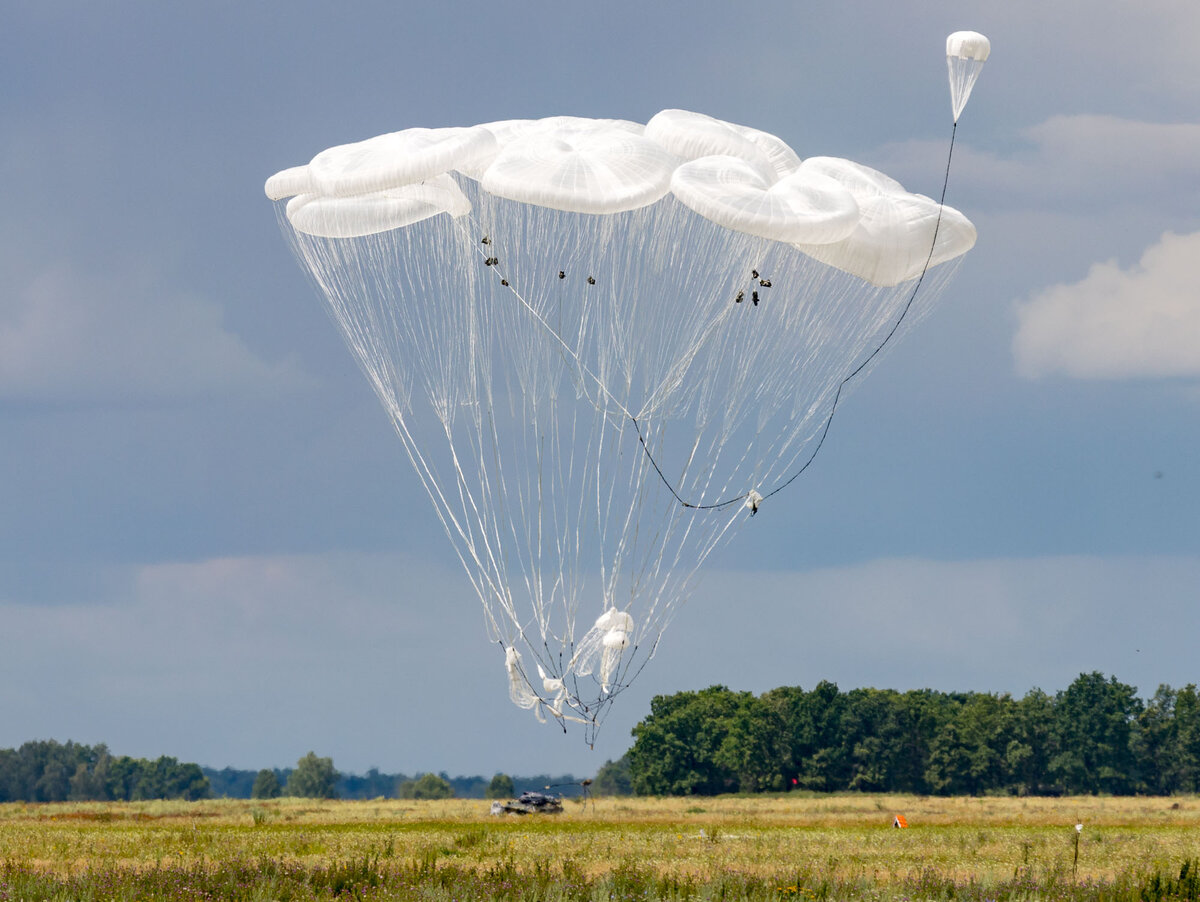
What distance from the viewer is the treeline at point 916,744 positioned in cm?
11062

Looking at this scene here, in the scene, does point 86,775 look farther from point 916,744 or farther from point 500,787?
point 916,744

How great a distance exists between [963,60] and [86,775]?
567ft

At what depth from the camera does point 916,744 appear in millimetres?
115000

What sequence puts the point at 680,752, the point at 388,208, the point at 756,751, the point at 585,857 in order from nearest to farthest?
the point at 585,857, the point at 388,208, the point at 756,751, the point at 680,752

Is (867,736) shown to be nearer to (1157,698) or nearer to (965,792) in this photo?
(965,792)

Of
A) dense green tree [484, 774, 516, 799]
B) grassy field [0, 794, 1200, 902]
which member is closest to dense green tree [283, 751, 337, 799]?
dense green tree [484, 774, 516, 799]

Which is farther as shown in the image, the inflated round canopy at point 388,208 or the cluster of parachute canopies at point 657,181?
the inflated round canopy at point 388,208

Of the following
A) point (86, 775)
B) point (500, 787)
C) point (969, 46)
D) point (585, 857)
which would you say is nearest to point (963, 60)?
point (969, 46)

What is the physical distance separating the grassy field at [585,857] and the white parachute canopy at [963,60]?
42.3 feet

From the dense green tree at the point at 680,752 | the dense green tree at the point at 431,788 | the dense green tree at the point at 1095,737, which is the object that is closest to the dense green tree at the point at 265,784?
the dense green tree at the point at 431,788

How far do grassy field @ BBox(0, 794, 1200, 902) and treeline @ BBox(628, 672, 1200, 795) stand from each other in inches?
2398

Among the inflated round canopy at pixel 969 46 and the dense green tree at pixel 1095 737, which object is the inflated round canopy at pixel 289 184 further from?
the dense green tree at pixel 1095 737

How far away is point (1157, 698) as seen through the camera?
385 feet

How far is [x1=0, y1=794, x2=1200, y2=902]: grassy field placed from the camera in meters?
20.8
